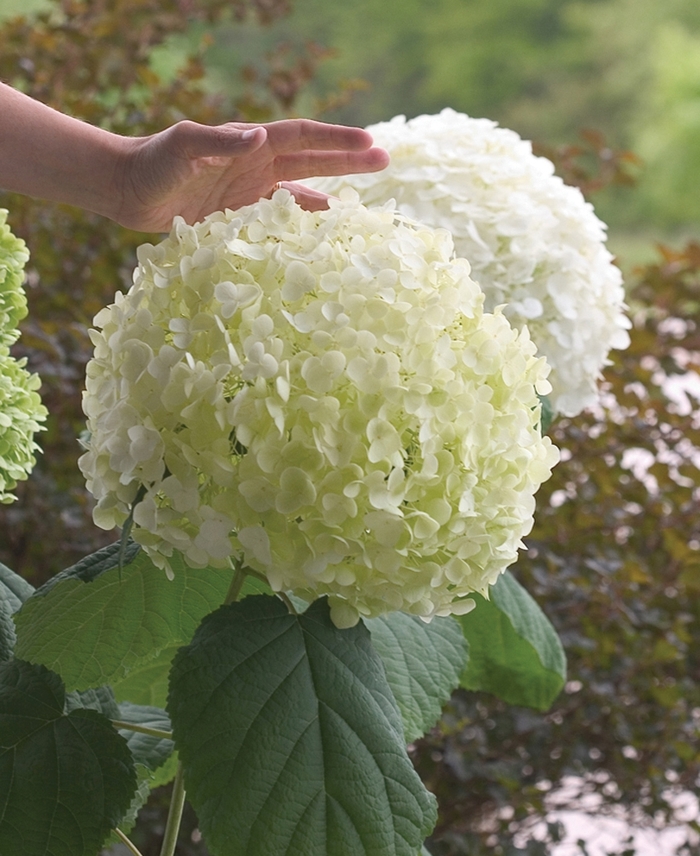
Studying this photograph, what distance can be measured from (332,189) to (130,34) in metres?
1.44

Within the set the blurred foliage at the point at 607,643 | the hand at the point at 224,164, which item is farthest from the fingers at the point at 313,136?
the blurred foliage at the point at 607,643

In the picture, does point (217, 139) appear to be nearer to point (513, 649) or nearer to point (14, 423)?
point (14, 423)

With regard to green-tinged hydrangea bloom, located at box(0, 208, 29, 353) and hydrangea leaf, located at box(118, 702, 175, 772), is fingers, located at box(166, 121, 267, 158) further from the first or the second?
hydrangea leaf, located at box(118, 702, 175, 772)

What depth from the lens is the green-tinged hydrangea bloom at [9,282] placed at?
0.88m

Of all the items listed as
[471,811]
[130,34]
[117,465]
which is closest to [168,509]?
[117,465]

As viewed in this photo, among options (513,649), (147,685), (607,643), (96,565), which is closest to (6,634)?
(96,565)

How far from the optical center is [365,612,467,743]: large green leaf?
0.84 metres

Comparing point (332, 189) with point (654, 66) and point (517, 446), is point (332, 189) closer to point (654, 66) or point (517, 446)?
point (517, 446)

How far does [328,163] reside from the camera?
0.85 m

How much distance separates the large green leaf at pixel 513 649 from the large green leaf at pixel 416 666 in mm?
153

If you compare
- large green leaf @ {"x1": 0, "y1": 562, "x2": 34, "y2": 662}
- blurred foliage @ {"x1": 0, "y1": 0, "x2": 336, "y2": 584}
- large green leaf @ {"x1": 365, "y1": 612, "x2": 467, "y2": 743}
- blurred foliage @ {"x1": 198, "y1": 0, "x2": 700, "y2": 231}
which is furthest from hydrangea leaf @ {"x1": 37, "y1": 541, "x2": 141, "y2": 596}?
blurred foliage @ {"x1": 198, "y1": 0, "x2": 700, "y2": 231}

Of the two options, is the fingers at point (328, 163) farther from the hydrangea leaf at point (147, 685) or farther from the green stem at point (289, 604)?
the hydrangea leaf at point (147, 685)

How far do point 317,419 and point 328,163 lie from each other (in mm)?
315

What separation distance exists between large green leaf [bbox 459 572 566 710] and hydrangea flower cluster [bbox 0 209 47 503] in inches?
18.2
